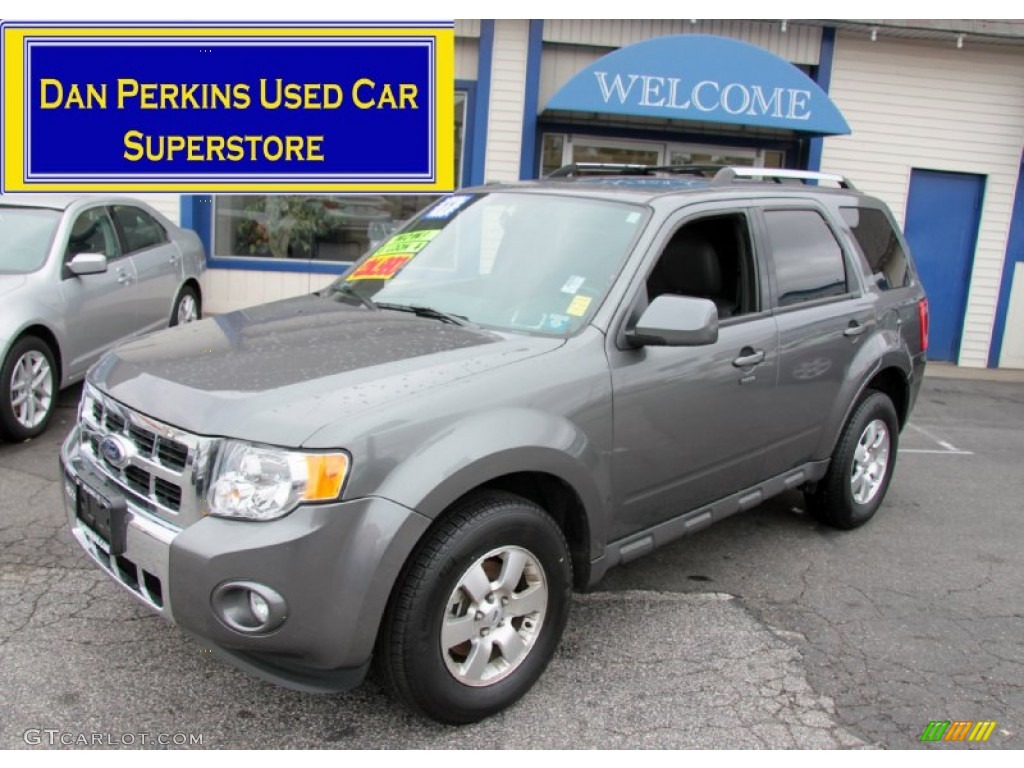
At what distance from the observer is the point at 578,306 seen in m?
3.44

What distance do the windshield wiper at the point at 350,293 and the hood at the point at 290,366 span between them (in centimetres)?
9

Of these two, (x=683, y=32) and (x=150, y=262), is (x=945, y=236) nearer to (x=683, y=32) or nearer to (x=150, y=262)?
(x=683, y=32)

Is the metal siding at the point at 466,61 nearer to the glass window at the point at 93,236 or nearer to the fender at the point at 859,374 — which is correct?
the glass window at the point at 93,236

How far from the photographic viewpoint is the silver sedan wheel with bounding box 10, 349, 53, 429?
571 centimetres

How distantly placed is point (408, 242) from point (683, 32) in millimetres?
7170

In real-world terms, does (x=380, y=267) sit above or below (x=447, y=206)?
below

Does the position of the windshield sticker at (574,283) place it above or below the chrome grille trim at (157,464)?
above

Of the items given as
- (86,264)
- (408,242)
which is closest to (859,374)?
(408,242)

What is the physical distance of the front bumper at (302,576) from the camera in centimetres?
252

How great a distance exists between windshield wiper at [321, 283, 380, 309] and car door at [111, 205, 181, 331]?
3.77 metres

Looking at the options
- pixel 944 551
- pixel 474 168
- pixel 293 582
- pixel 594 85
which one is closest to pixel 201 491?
pixel 293 582

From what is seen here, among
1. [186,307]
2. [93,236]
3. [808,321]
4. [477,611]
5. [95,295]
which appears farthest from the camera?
[186,307]

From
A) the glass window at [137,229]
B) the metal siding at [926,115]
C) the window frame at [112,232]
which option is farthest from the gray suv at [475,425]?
the metal siding at [926,115]

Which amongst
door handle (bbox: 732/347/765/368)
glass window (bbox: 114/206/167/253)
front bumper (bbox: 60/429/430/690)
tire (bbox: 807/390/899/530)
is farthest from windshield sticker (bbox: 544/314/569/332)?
glass window (bbox: 114/206/167/253)
